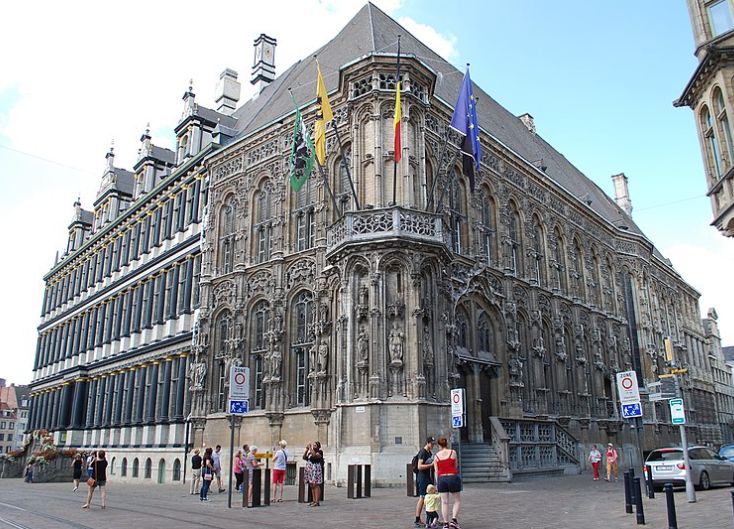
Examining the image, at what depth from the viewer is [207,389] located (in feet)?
98.6

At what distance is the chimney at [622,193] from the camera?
6288 cm

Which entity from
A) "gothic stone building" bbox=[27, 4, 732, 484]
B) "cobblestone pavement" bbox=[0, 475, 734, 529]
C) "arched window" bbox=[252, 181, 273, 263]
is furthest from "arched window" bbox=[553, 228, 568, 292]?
"cobblestone pavement" bbox=[0, 475, 734, 529]

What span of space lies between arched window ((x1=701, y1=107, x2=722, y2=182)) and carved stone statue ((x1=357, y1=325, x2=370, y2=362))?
12113 mm

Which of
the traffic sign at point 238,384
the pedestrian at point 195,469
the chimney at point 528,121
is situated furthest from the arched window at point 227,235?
the chimney at point 528,121

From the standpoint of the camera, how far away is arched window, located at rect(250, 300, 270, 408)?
28.2 m

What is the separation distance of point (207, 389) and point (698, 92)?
76.1 feet

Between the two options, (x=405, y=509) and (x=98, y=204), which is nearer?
(x=405, y=509)

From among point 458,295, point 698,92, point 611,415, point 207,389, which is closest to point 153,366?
point 207,389

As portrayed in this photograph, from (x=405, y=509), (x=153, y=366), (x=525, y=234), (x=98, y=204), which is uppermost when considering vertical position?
(x=98, y=204)

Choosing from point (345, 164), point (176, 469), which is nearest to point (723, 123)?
point (345, 164)

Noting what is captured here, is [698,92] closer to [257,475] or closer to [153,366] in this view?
[257,475]

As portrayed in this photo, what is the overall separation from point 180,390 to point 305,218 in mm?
11674

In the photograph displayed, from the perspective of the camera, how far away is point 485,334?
98.1 ft

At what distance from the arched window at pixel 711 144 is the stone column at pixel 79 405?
133 feet
